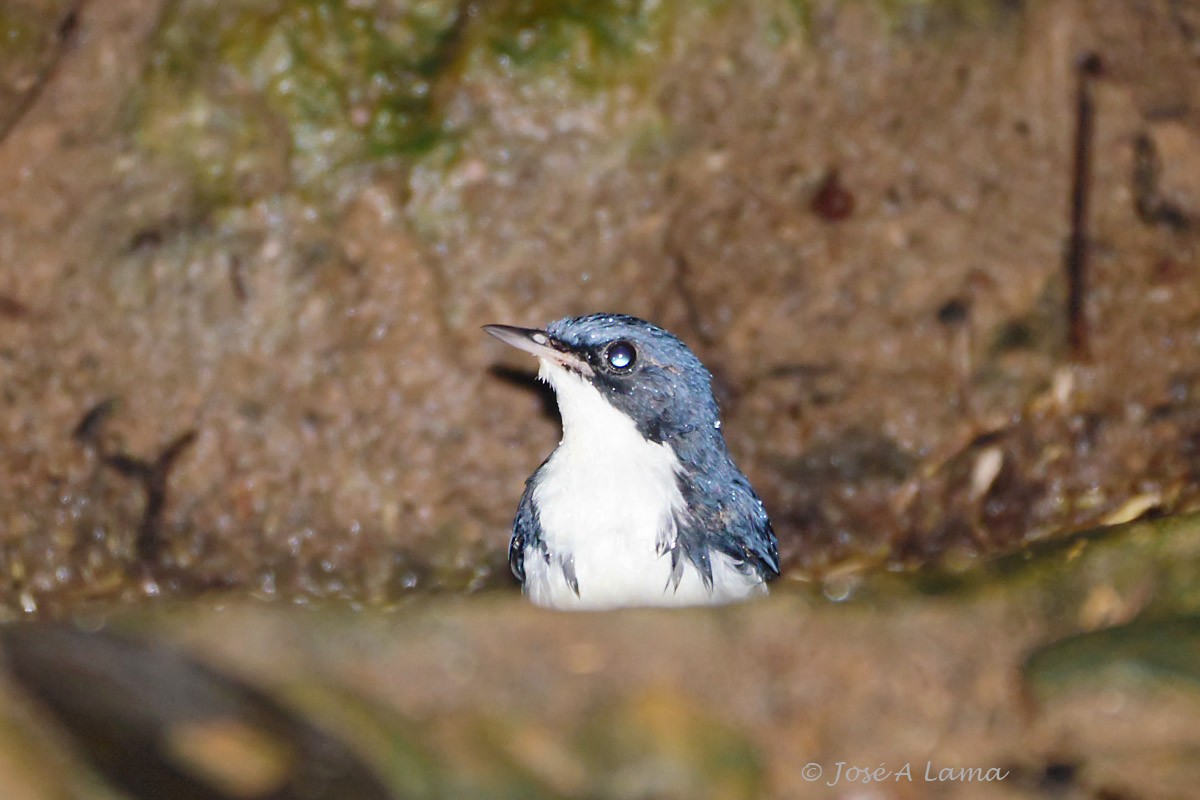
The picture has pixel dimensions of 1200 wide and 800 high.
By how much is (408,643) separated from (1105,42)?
15.9 feet

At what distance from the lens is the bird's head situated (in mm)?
5320

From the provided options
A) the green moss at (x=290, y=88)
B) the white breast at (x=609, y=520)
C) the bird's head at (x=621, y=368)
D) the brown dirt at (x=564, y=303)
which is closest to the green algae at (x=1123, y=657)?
the white breast at (x=609, y=520)

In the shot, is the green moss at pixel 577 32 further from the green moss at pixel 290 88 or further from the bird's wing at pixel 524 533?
the bird's wing at pixel 524 533

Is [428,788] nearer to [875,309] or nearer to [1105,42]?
[875,309]

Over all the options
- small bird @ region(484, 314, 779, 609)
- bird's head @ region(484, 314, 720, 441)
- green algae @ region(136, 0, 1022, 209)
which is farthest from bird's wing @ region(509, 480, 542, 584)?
green algae @ region(136, 0, 1022, 209)

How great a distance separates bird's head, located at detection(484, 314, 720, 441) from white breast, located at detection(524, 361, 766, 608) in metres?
0.02

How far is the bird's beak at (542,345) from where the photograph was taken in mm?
5266

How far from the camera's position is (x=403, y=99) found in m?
6.29

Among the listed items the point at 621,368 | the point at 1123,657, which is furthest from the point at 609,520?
the point at 1123,657

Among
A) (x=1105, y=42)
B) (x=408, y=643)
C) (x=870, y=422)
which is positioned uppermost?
(x=1105, y=42)

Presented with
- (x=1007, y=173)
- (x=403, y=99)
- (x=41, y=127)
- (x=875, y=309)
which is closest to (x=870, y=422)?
(x=875, y=309)

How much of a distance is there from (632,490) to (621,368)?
0.54m

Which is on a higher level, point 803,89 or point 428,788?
point 803,89

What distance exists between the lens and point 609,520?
4.97 metres
